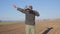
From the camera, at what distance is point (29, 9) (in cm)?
630

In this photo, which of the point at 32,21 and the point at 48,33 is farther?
the point at 48,33

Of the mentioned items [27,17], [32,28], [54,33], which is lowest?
[54,33]

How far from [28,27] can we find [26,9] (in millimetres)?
677

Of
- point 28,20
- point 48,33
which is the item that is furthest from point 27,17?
point 48,33

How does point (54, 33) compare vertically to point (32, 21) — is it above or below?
below

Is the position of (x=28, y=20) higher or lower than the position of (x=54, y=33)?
higher

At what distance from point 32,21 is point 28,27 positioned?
0.27 meters

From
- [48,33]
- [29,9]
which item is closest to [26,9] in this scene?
[29,9]

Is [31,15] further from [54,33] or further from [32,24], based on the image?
[54,33]

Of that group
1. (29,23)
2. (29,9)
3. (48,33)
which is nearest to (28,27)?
(29,23)

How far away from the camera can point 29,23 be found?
632cm

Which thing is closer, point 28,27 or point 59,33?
point 28,27

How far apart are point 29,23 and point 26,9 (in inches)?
21.1

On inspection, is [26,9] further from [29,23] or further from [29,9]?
[29,23]
